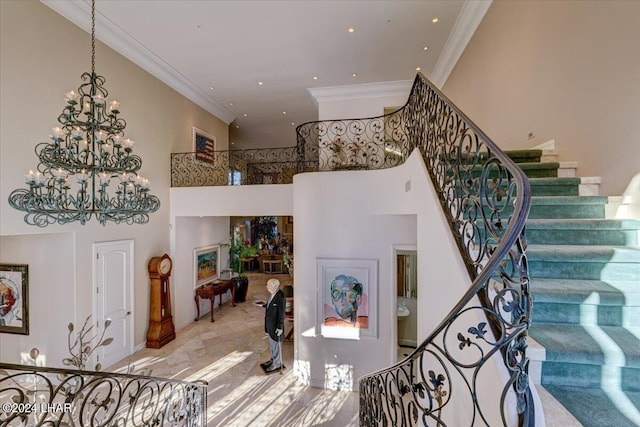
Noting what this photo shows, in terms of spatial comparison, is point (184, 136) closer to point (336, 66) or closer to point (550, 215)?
point (336, 66)

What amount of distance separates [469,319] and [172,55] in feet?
21.9

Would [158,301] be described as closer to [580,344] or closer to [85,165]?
[85,165]

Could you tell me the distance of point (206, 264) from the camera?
783 cm

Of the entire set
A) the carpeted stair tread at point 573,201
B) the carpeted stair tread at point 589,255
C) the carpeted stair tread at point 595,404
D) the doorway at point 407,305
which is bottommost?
the doorway at point 407,305

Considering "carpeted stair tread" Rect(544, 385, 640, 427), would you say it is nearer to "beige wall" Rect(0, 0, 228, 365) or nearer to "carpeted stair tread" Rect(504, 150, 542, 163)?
"carpeted stair tread" Rect(504, 150, 542, 163)

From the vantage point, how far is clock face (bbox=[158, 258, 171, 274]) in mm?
5754

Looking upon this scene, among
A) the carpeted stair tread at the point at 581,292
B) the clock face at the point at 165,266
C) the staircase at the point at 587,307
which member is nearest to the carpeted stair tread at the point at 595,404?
the staircase at the point at 587,307

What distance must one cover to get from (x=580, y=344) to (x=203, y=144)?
8.34 m

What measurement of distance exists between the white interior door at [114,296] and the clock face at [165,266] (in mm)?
531

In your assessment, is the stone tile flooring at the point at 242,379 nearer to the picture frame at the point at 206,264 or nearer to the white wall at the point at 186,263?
the white wall at the point at 186,263

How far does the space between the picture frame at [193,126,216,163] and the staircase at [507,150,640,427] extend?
23.3 feet

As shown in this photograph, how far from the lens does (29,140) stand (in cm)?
374

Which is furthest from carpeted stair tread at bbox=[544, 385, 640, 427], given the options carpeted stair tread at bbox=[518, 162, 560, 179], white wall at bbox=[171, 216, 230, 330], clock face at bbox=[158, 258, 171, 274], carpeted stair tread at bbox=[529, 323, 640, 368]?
white wall at bbox=[171, 216, 230, 330]

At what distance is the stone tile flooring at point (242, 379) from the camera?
4043 mm
